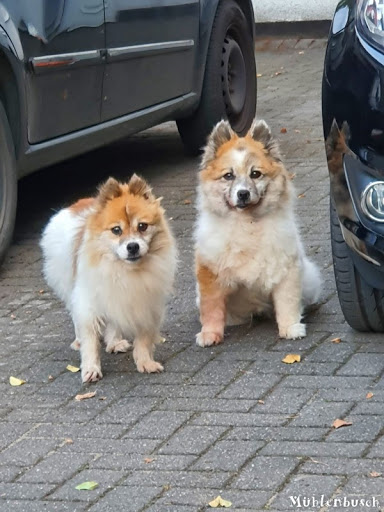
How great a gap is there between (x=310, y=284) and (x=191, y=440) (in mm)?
1555

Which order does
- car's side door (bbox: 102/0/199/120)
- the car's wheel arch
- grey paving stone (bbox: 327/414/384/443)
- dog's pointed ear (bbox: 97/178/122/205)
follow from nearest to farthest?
1. grey paving stone (bbox: 327/414/384/443)
2. dog's pointed ear (bbox: 97/178/122/205)
3. car's side door (bbox: 102/0/199/120)
4. the car's wheel arch

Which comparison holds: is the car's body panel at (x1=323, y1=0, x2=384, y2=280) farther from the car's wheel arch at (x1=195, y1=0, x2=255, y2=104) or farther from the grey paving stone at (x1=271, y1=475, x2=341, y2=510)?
the car's wheel arch at (x1=195, y1=0, x2=255, y2=104)

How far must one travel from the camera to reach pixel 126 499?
3.66m

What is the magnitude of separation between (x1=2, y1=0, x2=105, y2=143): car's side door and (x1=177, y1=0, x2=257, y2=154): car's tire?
5.56 ft

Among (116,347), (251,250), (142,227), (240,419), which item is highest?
(142,227)

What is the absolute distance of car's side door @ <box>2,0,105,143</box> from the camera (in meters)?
6.29

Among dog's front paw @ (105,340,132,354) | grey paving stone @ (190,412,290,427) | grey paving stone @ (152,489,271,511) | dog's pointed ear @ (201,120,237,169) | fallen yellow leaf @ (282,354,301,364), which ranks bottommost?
dog's front paw @ (105,340,132,354)

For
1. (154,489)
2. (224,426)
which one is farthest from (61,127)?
(154,489)

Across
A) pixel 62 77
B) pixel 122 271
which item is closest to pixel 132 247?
pixel 122 271

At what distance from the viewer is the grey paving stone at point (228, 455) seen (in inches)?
152

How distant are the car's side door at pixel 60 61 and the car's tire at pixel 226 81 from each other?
1695 millimetres

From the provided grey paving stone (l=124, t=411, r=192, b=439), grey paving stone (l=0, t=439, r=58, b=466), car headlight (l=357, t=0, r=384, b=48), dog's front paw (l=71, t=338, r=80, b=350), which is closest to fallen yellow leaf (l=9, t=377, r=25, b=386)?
dog's front paw (l=71, t=338, r=80, b=350)

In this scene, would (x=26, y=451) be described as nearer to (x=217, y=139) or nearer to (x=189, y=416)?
(x=189, y=416)

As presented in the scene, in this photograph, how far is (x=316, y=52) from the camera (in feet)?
43.3
